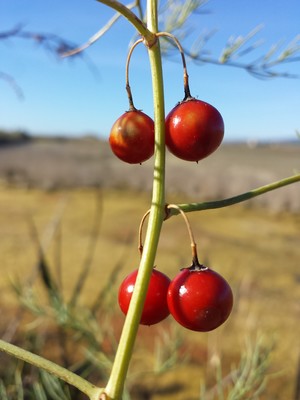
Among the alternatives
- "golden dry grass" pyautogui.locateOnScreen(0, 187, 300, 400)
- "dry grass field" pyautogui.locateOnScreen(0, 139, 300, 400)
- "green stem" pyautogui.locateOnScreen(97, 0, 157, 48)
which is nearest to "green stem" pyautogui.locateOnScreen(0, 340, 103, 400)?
"green stem" pyautogui.locateOnScreen(97, 0, 157, 48)

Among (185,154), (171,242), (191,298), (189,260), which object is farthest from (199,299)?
(171,242)

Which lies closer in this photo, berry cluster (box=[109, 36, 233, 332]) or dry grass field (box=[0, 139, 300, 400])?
berry cluster (box=[109, 36, 233, 332])

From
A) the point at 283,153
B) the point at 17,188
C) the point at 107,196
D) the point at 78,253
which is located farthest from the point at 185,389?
the point at 283,153

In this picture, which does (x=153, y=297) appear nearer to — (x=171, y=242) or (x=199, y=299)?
(x=199, y=299)

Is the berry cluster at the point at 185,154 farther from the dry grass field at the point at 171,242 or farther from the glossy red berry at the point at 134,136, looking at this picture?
the dry grass field at the point at 171,242

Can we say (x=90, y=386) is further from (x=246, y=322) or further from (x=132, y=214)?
(x=132, y=214)

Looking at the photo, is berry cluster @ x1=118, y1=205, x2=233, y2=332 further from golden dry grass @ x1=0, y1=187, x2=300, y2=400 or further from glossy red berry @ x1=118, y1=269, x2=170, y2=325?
golden dry grass @ x1=0, y1=187, x2=300, y2=400
